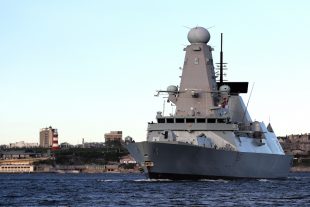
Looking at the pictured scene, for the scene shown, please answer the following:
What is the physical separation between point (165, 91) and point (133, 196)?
29020mm

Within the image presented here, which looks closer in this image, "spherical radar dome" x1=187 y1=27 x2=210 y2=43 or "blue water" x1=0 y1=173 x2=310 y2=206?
"blue water" x1=0 y1=173 x2=310 y2=206

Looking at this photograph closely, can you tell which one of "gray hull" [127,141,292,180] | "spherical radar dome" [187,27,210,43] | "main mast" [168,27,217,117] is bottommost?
"gray hull" [127,141,292,180]

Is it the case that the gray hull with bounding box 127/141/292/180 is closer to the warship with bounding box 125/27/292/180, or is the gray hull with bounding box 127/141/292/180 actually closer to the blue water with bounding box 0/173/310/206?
the warship with bounding box 125/27/292/180

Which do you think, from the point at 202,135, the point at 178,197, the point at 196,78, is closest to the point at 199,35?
the point at 196,78

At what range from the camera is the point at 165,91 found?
96.6m

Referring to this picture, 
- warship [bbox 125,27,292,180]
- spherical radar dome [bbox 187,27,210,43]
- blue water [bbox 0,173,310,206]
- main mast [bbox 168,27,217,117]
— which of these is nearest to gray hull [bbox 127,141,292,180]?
warship [bbox 125,27,292,180]

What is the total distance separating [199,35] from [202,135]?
40.9 feet

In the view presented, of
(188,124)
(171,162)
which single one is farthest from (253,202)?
(188,124)

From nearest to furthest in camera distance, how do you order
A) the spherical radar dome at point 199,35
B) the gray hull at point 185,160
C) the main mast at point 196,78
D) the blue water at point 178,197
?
the blue water at point 178,197 → the gray hull at point 185,160 → the main mast at point 196,78 → the spherical radar dome at point 199,35

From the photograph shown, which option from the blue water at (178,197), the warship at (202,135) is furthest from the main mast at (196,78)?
the blue water at (178,197)

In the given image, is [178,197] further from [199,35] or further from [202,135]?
[199,35]

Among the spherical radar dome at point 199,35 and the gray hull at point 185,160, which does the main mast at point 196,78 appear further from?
the gray hull at point 185,160

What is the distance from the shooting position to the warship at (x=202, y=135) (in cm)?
8594

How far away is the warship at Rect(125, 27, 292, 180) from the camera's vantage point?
8594cm
